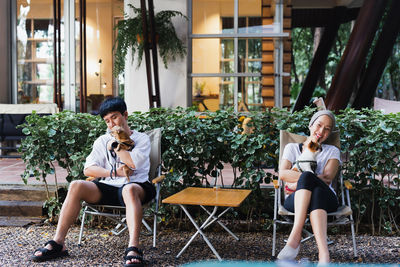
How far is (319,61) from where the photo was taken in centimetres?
1168

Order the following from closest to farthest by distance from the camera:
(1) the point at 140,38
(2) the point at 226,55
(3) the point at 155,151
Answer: (3) the point at 155,151 → (1) the point at 140,38 → (2) the point at 226,55

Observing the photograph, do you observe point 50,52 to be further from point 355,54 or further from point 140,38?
point 355,54

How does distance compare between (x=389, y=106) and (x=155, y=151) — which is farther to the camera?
(x=389, y=106)

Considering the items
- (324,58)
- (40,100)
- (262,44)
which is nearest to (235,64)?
(262,44)

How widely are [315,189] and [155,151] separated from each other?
1.36 metres

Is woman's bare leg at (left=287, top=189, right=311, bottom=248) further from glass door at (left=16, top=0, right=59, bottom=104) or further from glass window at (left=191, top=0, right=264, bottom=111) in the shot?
glass door at (left=16, top=0, right=59, bottom=104)

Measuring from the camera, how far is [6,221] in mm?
4617

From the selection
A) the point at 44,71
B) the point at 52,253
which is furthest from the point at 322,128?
the point at 44,71

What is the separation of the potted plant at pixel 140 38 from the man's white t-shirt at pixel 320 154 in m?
3.27

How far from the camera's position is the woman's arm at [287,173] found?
3.61 metres

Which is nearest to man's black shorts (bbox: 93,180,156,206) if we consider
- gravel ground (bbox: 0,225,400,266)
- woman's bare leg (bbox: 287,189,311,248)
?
gravel ground (bbox: 0,225,400,266)

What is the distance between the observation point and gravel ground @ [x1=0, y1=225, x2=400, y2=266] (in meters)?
3.59

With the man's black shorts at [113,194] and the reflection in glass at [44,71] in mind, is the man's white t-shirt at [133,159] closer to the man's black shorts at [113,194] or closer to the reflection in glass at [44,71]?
the man's black shorts at [113,194]

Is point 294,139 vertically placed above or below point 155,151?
above
